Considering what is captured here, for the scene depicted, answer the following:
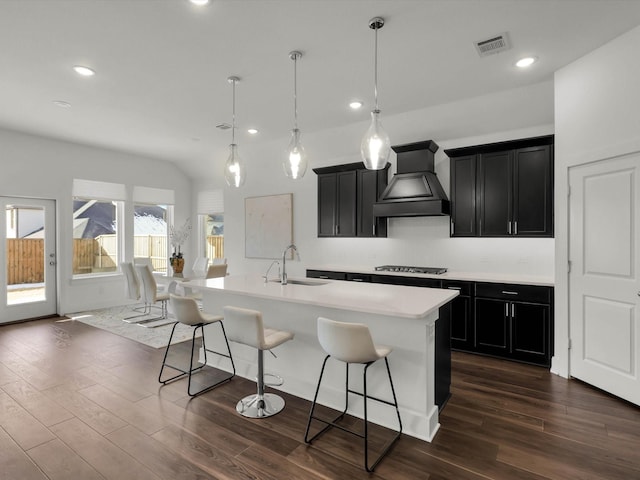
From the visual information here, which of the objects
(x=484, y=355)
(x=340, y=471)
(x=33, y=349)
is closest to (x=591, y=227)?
(x=484, y=355)

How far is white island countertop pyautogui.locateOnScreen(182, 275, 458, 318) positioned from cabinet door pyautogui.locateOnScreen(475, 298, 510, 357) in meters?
1.25

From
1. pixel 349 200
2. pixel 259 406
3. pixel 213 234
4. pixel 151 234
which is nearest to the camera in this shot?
pixel 259 406

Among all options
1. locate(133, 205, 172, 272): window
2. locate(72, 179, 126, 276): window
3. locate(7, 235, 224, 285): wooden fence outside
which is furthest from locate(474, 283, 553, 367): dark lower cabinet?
locate(72, 179, 126, 276): window

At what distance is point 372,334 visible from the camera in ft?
8.56

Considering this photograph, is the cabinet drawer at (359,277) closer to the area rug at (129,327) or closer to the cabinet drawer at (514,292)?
the cabinet drawer at (514,292)

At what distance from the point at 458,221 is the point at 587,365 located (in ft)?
6.48

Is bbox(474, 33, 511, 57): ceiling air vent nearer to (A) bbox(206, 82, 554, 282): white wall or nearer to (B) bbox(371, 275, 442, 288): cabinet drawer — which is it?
(A) bbox(206, 82, 554, 282): white wall

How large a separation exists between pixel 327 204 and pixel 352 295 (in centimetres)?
299

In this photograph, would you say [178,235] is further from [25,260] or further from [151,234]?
[25,260]

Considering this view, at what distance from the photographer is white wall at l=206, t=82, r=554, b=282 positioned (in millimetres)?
4055

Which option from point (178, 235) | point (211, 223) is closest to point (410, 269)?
point (178, 235)

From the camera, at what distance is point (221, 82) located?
11.9 ft

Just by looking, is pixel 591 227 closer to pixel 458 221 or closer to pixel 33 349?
pixel 458 221

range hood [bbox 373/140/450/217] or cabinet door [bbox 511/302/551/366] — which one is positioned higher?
range hood [bbox 373/140/450/217]
